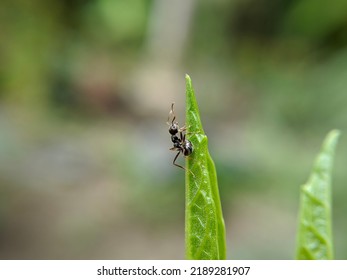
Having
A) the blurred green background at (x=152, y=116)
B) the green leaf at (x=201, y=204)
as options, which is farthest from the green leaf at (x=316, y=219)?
the blurred green background at (x=152, y=116)

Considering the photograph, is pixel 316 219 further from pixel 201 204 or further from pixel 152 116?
pixel 152 116

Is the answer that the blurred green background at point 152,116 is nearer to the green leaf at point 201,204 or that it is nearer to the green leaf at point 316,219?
the green leaf at point 316,219

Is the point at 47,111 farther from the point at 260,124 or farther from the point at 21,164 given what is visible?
the point at 260,124

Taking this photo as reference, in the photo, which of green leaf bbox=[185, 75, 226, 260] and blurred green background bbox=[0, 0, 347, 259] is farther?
blurred green background bbox=[0, 0, 347, 259]

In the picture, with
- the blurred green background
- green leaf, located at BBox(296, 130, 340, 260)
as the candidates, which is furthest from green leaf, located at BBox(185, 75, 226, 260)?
the blurred green background

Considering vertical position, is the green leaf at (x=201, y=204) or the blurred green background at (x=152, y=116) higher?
the blurred green background at (x=152, y=116)

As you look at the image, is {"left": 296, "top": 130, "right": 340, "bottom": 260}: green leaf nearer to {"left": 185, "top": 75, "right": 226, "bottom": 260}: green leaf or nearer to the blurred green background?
{"left": 185, "top": 75, "right": 226, "bottom": 260}: green leaf
